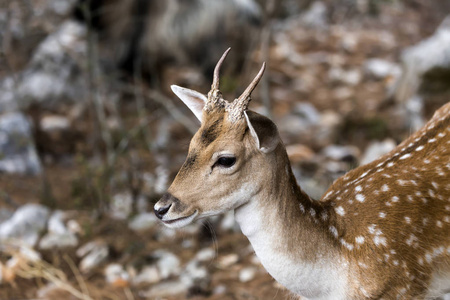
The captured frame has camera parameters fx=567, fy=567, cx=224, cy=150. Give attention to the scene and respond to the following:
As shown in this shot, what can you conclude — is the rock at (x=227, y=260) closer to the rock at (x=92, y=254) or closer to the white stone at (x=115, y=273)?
the white stone at (x=115, y=273)

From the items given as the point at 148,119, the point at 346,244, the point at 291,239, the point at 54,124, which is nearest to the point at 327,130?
the point at 148,119

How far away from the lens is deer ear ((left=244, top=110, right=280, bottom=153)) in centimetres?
202

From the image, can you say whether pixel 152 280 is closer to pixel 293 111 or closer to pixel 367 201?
pixel 367 201

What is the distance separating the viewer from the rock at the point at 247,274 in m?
3.52

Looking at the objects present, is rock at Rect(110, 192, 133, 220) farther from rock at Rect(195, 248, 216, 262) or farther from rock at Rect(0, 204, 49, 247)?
rock at Rect(195, 248, 216, 262)

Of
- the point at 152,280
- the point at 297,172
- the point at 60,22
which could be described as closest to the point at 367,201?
the point at 152,280

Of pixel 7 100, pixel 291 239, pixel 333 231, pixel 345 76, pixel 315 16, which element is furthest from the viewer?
pixel 315 16

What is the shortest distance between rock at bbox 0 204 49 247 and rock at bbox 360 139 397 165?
247 cm

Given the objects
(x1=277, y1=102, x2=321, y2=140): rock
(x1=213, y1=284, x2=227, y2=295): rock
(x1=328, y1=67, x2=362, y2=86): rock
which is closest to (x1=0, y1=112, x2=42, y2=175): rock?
(x1=213, y1=284, x2=227, y2=295): rock

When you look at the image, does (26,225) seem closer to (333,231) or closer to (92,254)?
(92,254)

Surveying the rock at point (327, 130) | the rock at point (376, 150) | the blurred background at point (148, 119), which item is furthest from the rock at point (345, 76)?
the rock at point (376, 150)

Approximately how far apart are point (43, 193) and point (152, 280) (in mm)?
1224

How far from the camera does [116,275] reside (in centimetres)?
367

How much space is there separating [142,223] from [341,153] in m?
1.85
